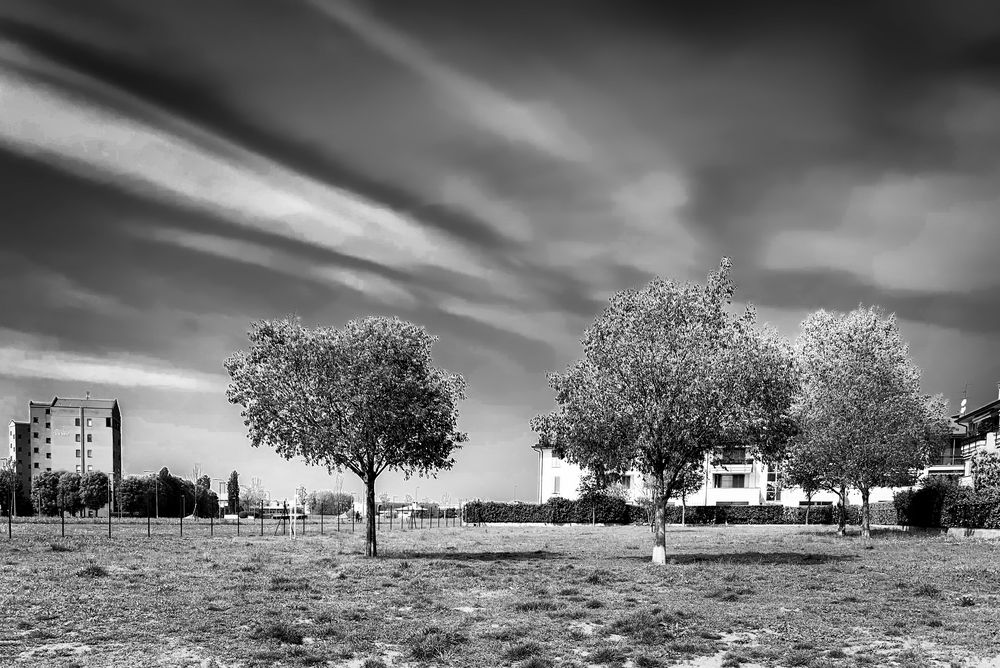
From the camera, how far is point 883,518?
79438 mm

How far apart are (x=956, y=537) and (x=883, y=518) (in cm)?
2640

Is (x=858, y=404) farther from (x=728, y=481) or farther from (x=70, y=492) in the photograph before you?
Result: (x=70, y=492)

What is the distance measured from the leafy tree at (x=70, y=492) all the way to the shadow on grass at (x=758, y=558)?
418 feet

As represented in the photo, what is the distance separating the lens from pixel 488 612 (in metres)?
19.2

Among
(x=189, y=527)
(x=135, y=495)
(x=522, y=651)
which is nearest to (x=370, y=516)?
(x=522, y=651)

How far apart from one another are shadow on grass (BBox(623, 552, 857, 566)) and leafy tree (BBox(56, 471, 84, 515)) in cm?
12749

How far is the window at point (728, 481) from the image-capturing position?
380 feet

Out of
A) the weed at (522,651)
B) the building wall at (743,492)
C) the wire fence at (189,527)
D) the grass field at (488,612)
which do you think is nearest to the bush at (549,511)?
the wire fence at (189,527)

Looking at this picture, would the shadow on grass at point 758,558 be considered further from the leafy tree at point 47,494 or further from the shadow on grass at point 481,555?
the leafy tree at point 47,494

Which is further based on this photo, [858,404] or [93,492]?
[93,492]

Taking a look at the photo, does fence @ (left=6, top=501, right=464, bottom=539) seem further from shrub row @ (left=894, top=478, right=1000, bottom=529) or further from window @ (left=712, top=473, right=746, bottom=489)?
shrub row @ (left=894, top=478, right=1000, bottom=529)

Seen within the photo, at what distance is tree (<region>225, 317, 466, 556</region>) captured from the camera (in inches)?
1464

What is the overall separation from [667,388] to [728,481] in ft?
285

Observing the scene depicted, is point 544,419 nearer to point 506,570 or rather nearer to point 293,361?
point 506,570
